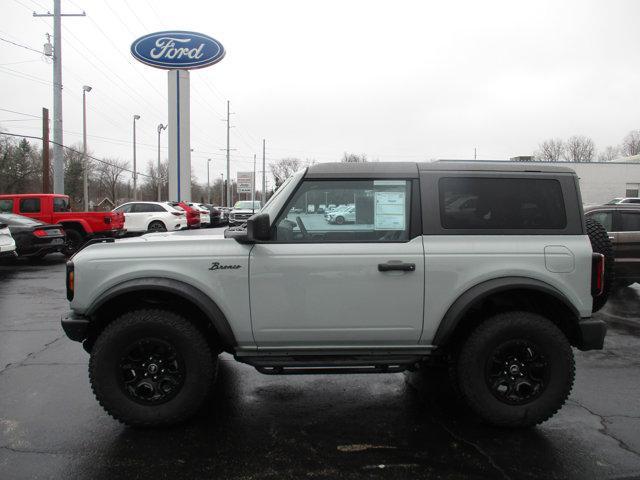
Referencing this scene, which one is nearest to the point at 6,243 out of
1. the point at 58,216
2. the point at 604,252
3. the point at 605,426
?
the point at 58,216

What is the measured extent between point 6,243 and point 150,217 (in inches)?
446

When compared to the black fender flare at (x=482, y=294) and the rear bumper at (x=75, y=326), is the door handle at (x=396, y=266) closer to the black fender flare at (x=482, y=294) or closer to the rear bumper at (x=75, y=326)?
the black fender flare at (x=482, y=294)

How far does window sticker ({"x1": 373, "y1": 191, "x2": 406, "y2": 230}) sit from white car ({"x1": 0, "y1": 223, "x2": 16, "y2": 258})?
35.6 feet

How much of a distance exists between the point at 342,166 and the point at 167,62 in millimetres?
32108

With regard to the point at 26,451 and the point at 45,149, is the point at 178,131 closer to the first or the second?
the point at 45,149

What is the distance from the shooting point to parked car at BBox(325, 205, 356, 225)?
12.2 feet

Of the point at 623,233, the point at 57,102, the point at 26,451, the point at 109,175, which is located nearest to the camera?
the point at 26,451

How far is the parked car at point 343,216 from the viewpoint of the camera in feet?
12.2

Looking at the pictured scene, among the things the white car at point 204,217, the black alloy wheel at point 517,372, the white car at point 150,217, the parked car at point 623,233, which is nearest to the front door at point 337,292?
the black alloy wheel at point 517,372

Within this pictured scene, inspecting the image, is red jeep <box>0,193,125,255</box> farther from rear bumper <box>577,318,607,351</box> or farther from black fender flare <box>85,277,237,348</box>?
rear bumper <box>577,318,607,351</box>

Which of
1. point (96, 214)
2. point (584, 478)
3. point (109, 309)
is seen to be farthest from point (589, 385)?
point (96, 214)

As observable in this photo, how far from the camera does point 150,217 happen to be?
22.8 metres

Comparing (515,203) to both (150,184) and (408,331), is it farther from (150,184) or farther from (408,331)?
(150,184)

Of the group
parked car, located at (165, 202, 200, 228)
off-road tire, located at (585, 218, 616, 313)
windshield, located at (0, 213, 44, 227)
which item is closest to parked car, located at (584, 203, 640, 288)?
off-road tire, located at (585, 218, 616, 313)
